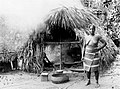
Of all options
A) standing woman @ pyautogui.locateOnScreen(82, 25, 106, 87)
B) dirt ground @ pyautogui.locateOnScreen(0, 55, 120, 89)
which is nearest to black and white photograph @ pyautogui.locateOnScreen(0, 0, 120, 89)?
dirt ground @ pyautogui.locateOnScreen(0, 55, 120, 89)

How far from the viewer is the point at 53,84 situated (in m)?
6.95

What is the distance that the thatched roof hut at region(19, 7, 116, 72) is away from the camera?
321 inches

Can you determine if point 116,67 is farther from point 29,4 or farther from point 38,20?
point 29,4

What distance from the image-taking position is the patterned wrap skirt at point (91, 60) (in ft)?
19.8

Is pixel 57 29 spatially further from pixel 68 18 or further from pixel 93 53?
pixel 93 53

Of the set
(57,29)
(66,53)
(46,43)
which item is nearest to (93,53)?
(46,43)

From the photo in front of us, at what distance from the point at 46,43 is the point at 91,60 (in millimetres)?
3039

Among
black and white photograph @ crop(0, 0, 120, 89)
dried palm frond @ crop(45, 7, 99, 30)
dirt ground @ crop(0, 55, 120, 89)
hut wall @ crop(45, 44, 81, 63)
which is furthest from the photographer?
hut wall @ crop(45, 44, 81, 63)

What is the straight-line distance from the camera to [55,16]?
8070 mm

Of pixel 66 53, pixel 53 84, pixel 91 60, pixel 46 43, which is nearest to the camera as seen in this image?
pixel 91 60

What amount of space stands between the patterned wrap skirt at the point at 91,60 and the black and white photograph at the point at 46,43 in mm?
1012

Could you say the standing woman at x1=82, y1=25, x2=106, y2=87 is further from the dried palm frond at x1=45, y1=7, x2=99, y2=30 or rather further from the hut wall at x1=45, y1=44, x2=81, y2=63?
the hut wall at x1=45, y1=44, x2=81, y2=63

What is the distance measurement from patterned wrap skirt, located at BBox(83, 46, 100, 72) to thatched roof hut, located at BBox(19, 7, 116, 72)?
214cm

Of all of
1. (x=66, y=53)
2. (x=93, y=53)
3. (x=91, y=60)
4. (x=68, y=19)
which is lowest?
(x=66, y=53)
